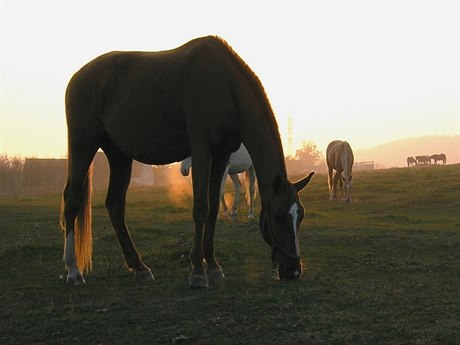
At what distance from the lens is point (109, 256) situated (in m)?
8.05

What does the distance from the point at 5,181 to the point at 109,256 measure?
46.9 m

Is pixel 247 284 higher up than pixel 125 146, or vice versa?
pixel 125 146

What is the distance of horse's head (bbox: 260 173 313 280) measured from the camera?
197 inches

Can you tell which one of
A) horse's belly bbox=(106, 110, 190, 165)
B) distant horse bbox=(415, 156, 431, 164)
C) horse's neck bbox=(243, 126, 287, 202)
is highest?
distant horse bbox=(415, 156, 431, 164)

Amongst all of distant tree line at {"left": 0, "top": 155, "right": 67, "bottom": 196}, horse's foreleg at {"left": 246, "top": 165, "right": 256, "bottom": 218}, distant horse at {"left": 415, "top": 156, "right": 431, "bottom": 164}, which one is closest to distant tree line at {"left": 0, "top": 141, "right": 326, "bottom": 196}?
distant tree line at {"left": 0, "top": 155, "right": 67, "bottom": 196}

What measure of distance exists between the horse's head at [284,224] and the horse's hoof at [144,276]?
164 cm

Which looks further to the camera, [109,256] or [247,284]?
[109,256]

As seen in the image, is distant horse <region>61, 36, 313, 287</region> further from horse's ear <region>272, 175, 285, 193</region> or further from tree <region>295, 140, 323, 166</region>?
tree <region>295, 140, 323, 166</region>

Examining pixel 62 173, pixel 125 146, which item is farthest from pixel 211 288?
pixel 62 173

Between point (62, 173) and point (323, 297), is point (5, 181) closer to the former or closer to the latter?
point (62, 173)

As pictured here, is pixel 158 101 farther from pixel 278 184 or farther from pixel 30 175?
pixel 30 175

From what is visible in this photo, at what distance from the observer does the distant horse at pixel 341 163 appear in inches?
822

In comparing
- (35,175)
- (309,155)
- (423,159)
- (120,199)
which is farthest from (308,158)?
(120,199)

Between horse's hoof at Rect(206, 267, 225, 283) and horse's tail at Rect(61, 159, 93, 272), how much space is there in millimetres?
1546
